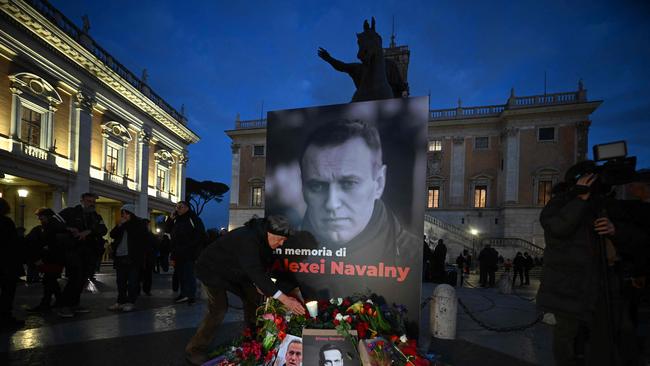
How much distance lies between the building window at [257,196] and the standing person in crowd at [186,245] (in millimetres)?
28880

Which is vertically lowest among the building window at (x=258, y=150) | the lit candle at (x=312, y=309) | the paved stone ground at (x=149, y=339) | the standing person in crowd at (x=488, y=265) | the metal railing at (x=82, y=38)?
the standing person in crowd at (x=488, y=265)

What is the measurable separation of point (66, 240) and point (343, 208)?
4.72 metres

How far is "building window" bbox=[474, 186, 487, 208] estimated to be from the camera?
96.4ft

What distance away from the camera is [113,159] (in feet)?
73.5

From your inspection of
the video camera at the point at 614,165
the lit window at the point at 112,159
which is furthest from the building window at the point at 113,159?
the video camera at the point at 614,165

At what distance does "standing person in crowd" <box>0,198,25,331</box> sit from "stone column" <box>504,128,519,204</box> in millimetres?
29532

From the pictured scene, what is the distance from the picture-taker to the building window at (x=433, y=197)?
3030 centimetres

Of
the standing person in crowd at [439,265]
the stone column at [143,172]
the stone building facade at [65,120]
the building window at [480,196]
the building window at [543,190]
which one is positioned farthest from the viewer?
the building window at [480,196]

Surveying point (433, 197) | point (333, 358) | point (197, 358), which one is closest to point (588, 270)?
point (333, 358)

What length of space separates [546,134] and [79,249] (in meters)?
31.2

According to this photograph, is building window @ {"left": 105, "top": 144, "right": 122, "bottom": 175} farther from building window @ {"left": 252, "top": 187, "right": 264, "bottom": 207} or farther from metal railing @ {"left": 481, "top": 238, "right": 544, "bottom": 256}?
metal railing @ {"left": 481, "top": 238, "right": 544, "bottom": 256}

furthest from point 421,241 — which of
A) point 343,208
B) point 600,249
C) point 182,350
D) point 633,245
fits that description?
point 182,350

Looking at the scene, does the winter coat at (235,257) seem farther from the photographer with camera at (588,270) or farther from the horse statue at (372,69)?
the photographer with camera at (588,270)

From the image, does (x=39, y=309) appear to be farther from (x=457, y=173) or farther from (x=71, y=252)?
(x=457, y=173)
